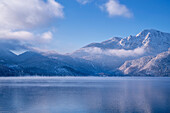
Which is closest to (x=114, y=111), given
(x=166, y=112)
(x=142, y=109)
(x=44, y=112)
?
(x=142, y=109)

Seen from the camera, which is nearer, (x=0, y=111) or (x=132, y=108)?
(x=0, y=111)

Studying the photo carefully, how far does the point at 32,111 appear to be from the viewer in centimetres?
5934

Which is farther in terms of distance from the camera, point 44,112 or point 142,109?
point 142,109

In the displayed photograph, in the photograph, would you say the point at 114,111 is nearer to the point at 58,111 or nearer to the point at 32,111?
the point at 58,111

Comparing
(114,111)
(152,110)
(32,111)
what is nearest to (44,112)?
(32,111)

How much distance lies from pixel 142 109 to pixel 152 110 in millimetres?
2880

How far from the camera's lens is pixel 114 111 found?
59.7m

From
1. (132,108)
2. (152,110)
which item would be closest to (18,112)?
(132,108)

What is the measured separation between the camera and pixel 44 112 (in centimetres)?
5828

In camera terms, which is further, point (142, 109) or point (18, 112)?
point (142, 109)

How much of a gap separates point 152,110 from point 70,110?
23712mm

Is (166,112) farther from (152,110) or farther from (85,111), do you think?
(85,111)

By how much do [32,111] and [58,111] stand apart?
23.9 feet

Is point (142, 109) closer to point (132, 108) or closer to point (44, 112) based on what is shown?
point (132, 108)
